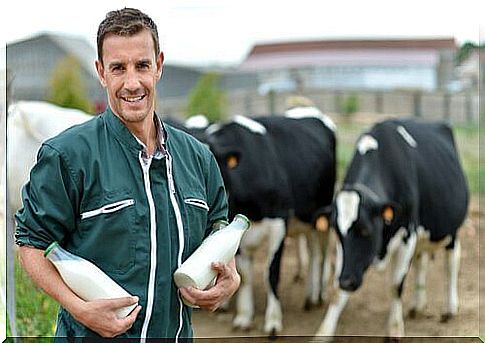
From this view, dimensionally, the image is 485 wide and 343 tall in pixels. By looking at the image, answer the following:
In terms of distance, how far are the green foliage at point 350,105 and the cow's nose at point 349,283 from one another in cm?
642

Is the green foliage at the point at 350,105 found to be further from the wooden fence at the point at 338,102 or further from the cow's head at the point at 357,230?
the cow's head at the point at 357,230

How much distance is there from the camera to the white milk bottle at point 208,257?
1928 millimetres

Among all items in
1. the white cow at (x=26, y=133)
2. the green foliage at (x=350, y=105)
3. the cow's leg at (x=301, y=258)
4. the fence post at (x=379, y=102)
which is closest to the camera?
the white cow at (x=26, y=133)

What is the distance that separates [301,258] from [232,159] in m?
2.28

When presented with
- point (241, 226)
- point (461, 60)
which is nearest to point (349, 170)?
point (461, 60)

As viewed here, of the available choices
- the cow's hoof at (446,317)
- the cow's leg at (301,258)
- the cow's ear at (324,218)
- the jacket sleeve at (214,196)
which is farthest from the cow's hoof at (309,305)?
the jacket sleeve at (214,196)

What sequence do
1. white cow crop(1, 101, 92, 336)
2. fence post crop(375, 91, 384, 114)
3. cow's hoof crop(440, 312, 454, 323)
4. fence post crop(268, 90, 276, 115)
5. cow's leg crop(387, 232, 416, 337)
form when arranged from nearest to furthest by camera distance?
white cow crop(1, 101, 92, 336) → cow's leg crop(387, 232, 416, 337) → cow's hoof crop(440, 312, 454, 323) → fence post crop(268, 90, 276, 115) → fence post crop(375, 91, 384, 114)

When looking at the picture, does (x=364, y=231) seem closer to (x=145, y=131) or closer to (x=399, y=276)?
(x=399, y=276)

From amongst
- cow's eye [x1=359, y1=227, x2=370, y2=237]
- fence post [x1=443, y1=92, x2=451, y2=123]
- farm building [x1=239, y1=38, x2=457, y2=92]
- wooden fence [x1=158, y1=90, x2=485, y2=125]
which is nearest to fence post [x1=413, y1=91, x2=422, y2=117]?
wooden fence [x1=158, y1=90, x2=485, y2=125]

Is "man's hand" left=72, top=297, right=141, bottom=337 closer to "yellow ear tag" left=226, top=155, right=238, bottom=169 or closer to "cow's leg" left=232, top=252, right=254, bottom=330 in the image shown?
"yellow ear tag" left=226, top=155, right=238, bottom=169

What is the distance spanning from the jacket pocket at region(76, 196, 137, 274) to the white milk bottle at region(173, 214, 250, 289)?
0.13 metres

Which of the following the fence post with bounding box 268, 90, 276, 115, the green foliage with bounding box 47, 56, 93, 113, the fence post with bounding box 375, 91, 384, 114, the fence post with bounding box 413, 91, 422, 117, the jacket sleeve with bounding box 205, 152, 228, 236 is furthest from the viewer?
the fence post with bounding box 375, 91, 384, 114

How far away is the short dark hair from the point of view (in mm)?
1897

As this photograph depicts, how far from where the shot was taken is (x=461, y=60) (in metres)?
6.62
